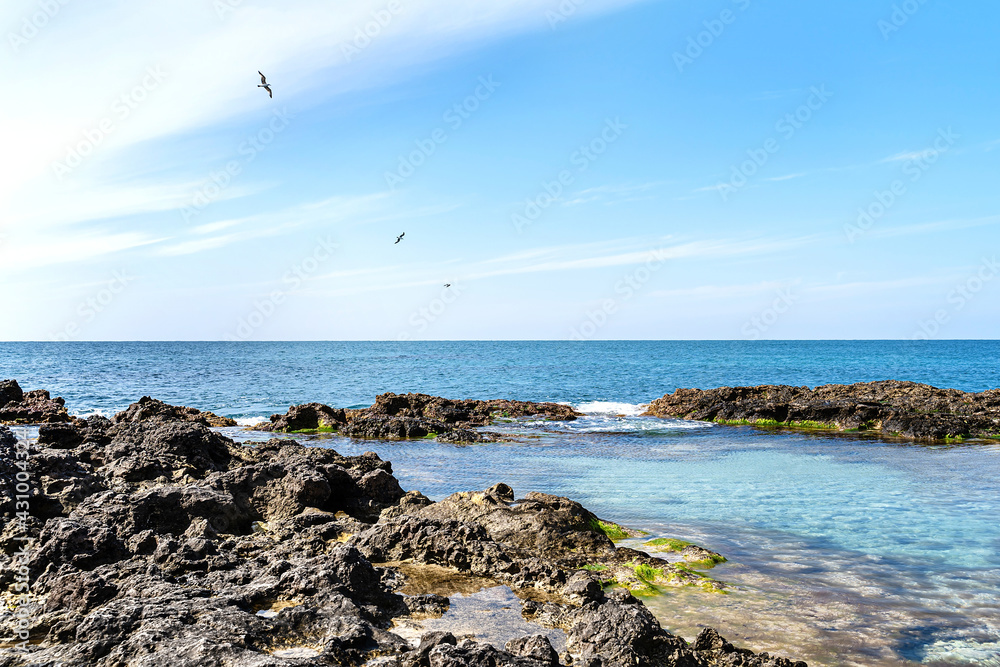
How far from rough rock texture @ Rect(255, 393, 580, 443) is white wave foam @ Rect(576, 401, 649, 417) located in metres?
2.55

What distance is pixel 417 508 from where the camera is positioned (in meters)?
11.0

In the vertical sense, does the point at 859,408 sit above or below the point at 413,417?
above

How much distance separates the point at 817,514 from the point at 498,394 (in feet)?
128

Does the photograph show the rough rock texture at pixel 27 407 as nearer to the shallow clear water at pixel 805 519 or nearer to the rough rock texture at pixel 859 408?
the shallow clear water at pixel 805 519

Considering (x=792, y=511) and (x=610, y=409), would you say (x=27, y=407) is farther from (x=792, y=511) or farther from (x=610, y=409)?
(x=792, y=511)

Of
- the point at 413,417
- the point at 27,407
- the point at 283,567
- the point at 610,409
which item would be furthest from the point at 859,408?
the point at 27,407

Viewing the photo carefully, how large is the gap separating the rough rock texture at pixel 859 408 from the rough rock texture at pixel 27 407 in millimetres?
28084

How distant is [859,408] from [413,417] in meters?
19.9

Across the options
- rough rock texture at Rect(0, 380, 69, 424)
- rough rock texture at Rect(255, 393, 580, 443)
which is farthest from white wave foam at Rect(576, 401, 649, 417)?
rough rock texture at Rect(0, 380, 69, 424)

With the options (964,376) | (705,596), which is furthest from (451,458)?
(964,376)

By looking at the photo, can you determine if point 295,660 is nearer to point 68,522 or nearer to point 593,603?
point 593,603

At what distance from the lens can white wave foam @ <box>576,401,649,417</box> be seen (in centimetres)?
3684

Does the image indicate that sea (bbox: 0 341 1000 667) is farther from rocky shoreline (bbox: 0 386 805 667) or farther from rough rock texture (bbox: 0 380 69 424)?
rough rock texture (bbox: 0 380 69 424)

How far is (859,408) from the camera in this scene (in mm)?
29141
